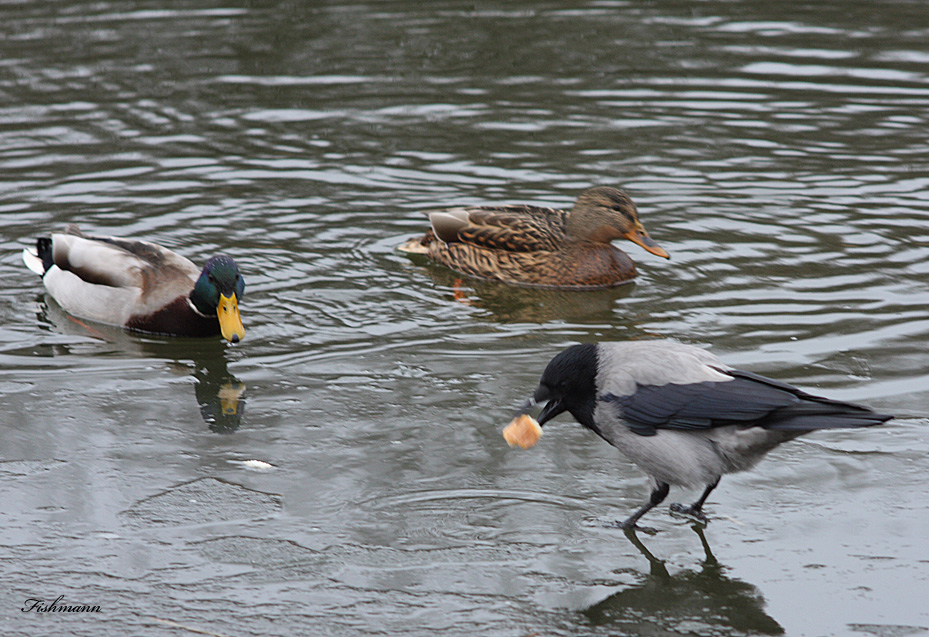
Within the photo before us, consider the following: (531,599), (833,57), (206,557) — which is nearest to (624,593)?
(531,599)

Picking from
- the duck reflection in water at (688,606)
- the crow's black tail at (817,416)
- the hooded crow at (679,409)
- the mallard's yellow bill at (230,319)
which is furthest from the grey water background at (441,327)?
the crow's black tail at (817,416)

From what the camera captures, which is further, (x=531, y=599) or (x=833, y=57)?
(x=833, y=57)

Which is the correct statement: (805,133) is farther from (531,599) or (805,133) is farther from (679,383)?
(531,599)

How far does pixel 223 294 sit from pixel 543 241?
287 centimetres

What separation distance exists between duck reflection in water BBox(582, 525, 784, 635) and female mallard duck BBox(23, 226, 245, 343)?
3.82 meters

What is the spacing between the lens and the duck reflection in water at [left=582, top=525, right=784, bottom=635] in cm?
463

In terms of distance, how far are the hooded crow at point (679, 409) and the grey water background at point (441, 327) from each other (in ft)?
1.17

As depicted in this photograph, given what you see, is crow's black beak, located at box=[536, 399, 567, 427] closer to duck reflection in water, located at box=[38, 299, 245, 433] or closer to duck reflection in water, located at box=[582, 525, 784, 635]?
duck reflection in water, located at box=[582, 525, 784, 635]

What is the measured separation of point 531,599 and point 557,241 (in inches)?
200

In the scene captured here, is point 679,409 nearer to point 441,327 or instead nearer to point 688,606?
point 688,606

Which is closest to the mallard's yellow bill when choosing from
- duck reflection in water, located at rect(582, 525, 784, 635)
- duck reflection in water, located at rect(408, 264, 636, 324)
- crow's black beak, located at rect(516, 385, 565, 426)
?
duck reflection in water, located at rect(408, 264, 636, 324)

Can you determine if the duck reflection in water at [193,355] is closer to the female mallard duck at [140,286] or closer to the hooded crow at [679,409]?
the female mallard duck at [140,286]

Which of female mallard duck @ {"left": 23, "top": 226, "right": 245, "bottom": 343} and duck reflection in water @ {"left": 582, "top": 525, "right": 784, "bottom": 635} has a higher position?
female mallard duck @ {"left": 23, "top": 226, "right": 245, "bottom": 343}

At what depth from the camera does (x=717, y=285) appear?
8867 mm
